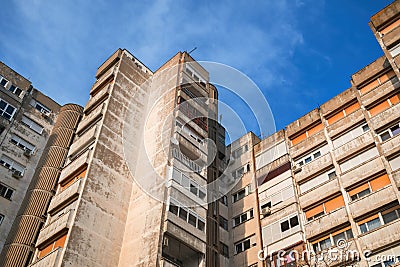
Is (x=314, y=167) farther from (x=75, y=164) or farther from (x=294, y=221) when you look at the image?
(x=75, y=164)

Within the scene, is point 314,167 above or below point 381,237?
above

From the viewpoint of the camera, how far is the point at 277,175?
32875 millimetres

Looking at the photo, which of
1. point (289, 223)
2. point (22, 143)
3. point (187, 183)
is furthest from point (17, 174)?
point (289, 223)

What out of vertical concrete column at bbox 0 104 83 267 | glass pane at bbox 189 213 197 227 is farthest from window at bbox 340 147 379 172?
vertical concrete column at bbox 0 104 83 267

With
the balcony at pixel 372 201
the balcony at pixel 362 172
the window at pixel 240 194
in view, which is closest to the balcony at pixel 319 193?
the balcony at pixel 362 172

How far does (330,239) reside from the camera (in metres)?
26.0

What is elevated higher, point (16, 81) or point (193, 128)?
point (16, 81)

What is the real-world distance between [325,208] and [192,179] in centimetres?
935

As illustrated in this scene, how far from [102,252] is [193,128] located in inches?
496

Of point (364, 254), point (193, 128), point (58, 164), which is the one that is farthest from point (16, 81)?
point (364, 254)

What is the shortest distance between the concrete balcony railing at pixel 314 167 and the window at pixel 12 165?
22.7 meters

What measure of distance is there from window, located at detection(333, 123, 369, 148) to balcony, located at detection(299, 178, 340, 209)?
3206 millimetres

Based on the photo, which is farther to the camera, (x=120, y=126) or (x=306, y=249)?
(x=120, y=126)

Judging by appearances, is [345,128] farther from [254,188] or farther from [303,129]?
[254,188]
